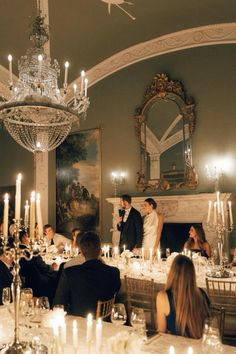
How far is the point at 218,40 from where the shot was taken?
8.37 meters

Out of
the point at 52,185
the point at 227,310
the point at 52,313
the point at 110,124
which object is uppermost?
the point at 110,124

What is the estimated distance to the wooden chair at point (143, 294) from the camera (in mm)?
4426

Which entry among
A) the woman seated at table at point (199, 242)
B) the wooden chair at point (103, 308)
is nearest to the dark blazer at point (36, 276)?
the wooden chair at point (103, 308)

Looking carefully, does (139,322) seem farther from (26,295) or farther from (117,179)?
(117,179)

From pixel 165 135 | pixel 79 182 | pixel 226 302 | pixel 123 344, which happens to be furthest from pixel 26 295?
pixel 79 182

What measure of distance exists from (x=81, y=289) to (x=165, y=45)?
7.26 meters

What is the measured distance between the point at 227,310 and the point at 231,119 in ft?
16.6

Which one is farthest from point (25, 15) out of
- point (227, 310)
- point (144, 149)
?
point (227, 310)

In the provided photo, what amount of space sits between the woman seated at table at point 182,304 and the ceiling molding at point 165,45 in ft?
22.2

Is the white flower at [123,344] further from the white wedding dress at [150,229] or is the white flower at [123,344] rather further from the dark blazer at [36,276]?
the white wedding dress at [150,229]

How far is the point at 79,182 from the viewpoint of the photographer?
10344 millimetres

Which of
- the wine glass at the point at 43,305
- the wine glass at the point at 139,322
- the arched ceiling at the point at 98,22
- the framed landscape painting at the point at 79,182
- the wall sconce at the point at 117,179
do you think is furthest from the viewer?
the framed landscape painting at the point at 79,182

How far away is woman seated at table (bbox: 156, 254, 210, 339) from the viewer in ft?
8.88

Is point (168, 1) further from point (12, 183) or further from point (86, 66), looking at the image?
point (12, 183)
